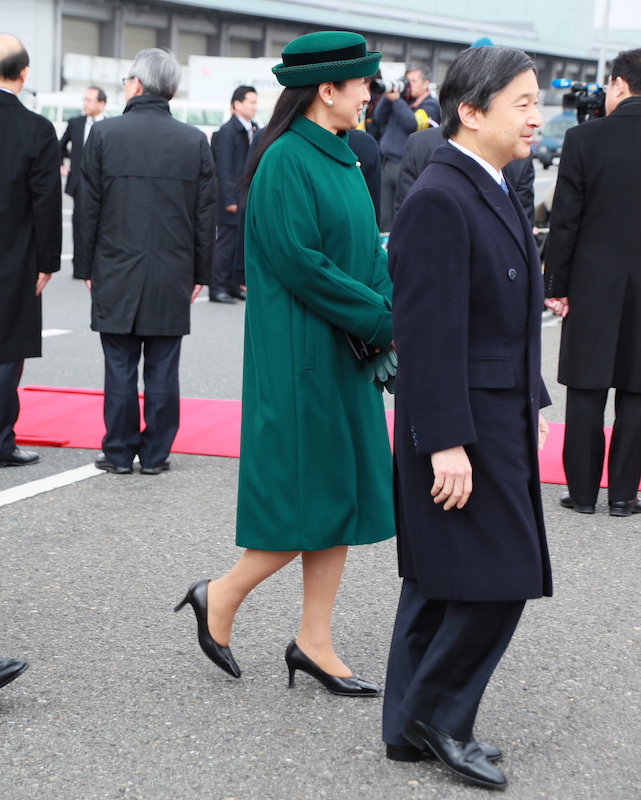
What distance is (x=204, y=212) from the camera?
577cm

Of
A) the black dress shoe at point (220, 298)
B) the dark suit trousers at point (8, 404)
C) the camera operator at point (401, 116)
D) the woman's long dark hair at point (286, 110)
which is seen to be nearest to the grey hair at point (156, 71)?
the dark suit trousers at point (8, 404)

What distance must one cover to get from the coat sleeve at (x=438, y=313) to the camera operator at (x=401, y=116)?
6.75 meters

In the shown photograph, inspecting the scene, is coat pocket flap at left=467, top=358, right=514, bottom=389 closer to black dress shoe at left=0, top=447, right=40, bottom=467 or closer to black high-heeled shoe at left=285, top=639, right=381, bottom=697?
black high-heeled shoe at left=285, top=639, right=381, bottom=697

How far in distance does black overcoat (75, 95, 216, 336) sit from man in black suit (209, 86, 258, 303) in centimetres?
529

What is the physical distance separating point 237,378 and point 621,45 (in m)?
76.3

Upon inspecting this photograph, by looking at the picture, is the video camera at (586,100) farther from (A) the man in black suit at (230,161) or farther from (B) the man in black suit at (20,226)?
(B) the man in black suit at (20,226)

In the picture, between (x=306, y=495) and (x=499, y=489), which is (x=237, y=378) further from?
(x=499, y=489)

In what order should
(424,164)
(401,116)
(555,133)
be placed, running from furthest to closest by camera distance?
(555,133), (401,116), (424,164)

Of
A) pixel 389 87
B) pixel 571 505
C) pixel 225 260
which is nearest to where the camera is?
pixel 571 505

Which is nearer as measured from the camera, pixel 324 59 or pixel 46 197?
pixel 324 59

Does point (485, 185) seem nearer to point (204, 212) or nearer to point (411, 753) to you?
point (411, 753)

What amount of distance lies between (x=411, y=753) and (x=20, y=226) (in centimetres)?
366

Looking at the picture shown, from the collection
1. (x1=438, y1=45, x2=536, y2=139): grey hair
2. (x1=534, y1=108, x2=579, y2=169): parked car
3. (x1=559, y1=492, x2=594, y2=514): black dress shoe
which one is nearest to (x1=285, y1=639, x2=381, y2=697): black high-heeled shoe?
(x1=438, y1=45, x2=536, y2=139): grey hair

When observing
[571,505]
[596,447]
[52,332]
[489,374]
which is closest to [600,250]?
[596,447]
